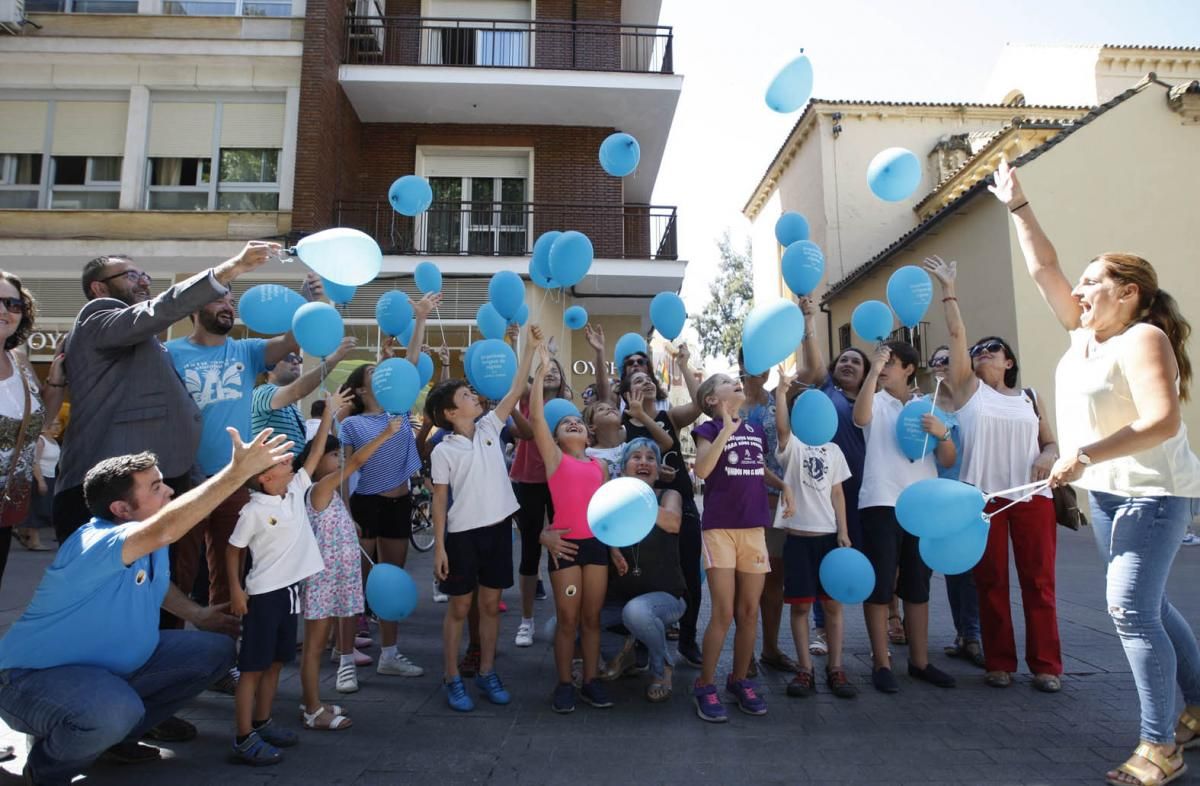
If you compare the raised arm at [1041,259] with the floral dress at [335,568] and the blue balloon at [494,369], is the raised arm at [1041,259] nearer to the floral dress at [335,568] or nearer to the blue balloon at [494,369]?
the blue balloon at [494,369]

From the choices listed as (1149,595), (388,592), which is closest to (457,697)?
(388,592)

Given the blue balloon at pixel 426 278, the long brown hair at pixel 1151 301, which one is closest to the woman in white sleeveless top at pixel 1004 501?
the long brown hair at pixel 1151 301

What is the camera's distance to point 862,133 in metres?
18.7

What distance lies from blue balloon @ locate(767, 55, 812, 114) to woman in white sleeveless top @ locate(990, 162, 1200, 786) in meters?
2.28

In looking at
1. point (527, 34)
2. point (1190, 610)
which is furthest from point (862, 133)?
point (1190, 610)

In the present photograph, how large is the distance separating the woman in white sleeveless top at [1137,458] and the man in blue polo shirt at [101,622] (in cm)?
306

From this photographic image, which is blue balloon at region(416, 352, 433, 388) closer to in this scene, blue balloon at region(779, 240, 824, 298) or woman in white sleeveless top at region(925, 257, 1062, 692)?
blue balloon at region(779, 240, 824, 298)

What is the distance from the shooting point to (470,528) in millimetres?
3770

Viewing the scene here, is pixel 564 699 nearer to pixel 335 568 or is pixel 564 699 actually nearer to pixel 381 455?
pixel 335 568

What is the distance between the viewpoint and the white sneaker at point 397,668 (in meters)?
4.17

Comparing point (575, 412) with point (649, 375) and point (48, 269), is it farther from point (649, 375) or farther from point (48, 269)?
point (48, 269)

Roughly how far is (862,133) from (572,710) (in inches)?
735

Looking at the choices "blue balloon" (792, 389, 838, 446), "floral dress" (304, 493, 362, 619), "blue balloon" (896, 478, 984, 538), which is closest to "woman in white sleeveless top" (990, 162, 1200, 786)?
"blue balloon" (896, 478, 984, 538)

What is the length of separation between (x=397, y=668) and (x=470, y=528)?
1.10 meters
